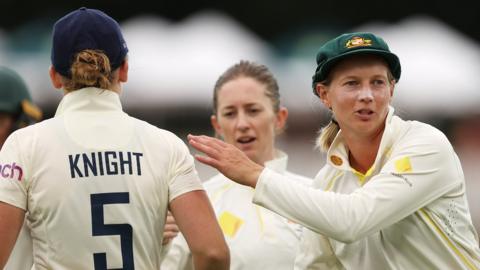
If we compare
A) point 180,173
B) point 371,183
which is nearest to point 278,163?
point 371,183

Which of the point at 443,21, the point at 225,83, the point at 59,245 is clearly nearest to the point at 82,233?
the point at 59,245

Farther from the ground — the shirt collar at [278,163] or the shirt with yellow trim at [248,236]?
the shirt collar at [278,163]

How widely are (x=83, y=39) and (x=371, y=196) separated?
4.69ft

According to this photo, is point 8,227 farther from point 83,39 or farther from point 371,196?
point 371,196

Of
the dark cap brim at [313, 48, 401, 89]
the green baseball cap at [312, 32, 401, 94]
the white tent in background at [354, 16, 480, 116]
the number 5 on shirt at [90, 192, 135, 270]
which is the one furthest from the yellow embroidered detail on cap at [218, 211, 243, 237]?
the white tent in background at [354, 16, 480, 116]

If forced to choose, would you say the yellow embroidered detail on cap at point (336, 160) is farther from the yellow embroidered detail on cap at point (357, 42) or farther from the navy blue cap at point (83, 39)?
the navy blue cap at point (83, 39)

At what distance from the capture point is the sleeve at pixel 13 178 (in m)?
4.39

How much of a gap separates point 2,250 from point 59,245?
0.24 meters

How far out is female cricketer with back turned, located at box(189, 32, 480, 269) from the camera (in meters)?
4.66

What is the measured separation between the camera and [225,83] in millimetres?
6668

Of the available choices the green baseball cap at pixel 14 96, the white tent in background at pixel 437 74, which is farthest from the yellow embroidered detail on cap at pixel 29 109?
the white tent in background at pixel 437 74

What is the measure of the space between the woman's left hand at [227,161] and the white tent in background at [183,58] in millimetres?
12830

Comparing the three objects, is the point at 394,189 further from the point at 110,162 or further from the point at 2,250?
the point at 2,250

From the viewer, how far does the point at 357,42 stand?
4992 millimetres
